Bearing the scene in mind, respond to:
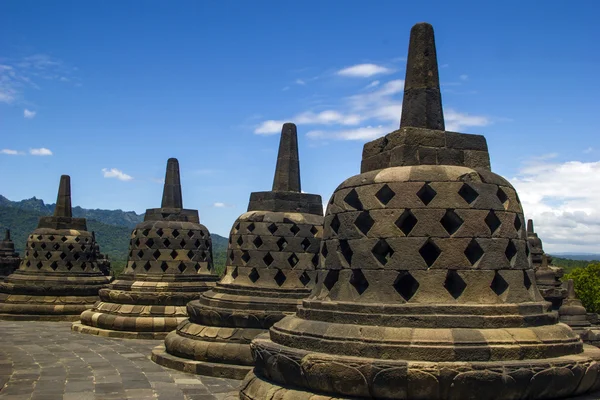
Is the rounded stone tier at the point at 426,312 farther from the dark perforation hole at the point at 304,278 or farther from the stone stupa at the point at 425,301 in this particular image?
the dark perforation hole at the point at 304,278

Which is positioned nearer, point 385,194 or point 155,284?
point 385,194

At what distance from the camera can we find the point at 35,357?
1106 cm

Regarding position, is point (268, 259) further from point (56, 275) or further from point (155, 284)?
point (56, 275)

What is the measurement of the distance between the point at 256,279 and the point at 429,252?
5649mm

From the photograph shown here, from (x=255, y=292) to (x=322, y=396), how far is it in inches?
215

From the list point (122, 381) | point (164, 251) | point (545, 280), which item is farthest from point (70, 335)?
point (545, 280)

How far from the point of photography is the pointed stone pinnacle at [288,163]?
1129 centimetres

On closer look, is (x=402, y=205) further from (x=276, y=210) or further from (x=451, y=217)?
(x=276, y=210)

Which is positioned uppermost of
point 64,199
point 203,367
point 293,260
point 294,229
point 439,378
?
point 64,199

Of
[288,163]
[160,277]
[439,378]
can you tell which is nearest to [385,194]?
[439,378]

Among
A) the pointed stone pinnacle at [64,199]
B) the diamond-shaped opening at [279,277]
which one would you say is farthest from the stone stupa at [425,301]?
the pointed stone pinnacle at [64,199]

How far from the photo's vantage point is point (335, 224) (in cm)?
596

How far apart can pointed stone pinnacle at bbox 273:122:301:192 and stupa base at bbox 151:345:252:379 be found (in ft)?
10.6

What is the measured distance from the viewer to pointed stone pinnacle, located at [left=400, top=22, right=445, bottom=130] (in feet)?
19.9
